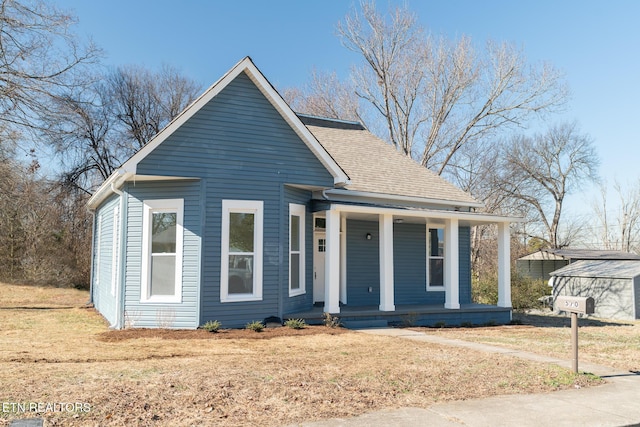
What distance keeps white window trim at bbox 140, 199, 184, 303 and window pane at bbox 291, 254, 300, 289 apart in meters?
2.92

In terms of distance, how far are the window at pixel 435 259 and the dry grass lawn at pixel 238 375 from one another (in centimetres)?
631

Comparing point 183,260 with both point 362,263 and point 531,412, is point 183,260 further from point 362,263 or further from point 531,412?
point 531,412

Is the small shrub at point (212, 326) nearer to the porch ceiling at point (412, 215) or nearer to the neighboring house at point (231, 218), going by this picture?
the neighboring house at point (231, 218)

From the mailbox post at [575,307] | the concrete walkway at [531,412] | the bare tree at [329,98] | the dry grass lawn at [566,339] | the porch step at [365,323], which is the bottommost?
the dry grass lawn at [566,339]

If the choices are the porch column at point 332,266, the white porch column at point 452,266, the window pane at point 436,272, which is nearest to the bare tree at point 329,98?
the window pane at point 436,272

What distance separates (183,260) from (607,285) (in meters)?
17.1

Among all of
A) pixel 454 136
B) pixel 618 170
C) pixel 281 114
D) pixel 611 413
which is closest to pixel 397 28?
pixel 454 136

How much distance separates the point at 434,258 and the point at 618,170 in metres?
41.0

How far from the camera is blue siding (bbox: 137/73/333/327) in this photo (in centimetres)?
1109

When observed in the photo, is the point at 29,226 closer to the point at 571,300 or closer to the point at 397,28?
the point at 397,28

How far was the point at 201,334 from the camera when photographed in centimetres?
1038

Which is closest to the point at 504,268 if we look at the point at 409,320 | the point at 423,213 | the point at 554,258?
the point at 423,213

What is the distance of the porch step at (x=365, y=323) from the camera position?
1267 cm

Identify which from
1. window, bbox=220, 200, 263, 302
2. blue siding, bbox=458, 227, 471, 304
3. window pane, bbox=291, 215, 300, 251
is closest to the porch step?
window pane, bbox=291, 215, 300, 251
